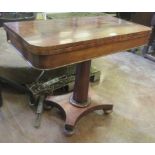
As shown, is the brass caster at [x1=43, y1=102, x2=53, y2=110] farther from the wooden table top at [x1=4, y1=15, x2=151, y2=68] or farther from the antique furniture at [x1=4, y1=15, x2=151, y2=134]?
the wooden table top at [x1=4, y1=15, x2=151, y2=68]

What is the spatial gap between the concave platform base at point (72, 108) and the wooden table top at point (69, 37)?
20.6 inches

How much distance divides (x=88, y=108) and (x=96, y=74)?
0.63 metres

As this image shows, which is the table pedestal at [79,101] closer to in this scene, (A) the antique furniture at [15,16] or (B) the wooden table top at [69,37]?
(B) the wooden table top at [69,37]

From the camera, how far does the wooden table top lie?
99 cm

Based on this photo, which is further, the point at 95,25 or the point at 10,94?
the point at 10,94

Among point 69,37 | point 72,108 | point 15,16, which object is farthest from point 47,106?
point 15,16

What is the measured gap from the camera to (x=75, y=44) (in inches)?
40.9

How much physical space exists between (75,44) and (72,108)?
2.15 feet

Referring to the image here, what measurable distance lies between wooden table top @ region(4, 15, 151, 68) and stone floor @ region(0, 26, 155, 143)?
0.61 metres

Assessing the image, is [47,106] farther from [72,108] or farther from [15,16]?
[15,16]

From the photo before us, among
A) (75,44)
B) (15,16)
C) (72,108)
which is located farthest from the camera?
(15,16)

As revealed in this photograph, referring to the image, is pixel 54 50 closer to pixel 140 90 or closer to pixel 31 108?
pixel 31 108

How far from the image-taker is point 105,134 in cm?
148
